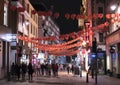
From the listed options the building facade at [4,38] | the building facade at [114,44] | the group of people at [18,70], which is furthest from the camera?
the building facade at [114,44]

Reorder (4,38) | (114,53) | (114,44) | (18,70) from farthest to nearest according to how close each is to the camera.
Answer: (114,53)
(114,44)
(18,70)
(4,38)

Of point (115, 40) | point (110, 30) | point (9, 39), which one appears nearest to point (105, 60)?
point (110, 30)

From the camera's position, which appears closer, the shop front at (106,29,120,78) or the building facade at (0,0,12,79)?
the building facade at (0,0,12,79)

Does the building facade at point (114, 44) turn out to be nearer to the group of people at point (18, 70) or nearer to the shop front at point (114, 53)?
the shop front at point (114, 53)

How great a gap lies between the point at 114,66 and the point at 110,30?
6202 millimetres

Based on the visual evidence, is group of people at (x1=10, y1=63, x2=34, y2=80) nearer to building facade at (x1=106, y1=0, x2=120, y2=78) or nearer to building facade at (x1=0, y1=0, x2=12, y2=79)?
building facade at (x1=0, y1=0, x2=12, y2=79)

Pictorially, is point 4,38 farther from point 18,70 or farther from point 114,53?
point 114,53

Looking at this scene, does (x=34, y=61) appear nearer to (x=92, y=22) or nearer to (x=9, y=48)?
(x=92, y=22)

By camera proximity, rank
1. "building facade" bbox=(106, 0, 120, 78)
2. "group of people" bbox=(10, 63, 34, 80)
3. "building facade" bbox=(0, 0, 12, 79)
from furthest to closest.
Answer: "building facade" bbox=(106, 0, 120, 78) → "group of people" bbox=(10, 63, 34, 80) → "building facade" bbox=(0, 0, 12, 79)

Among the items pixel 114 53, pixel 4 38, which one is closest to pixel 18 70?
pixel 4 38

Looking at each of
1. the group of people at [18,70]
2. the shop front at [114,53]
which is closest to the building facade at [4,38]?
the group of people at [18,70]

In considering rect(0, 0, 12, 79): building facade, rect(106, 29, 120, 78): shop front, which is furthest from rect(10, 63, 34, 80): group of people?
rect(106, 29, 120, 78): shop front

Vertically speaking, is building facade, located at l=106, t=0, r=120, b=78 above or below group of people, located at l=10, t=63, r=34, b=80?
above

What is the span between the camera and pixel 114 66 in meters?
50.2
